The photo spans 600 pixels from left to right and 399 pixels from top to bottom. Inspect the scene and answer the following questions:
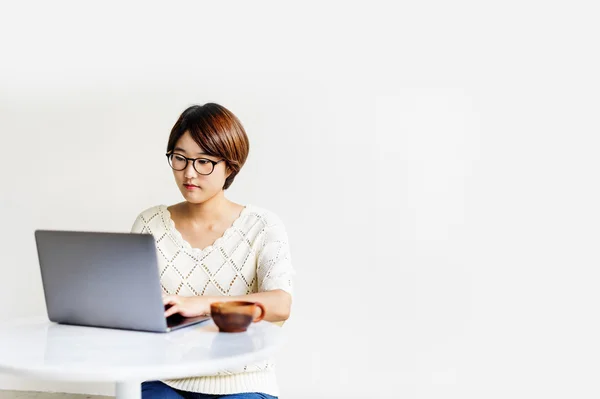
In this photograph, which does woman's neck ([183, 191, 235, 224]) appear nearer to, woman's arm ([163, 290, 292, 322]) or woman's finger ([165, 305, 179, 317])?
woman's arm ([163, 290, 292, 322])

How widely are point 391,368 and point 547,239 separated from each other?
2.53 feet

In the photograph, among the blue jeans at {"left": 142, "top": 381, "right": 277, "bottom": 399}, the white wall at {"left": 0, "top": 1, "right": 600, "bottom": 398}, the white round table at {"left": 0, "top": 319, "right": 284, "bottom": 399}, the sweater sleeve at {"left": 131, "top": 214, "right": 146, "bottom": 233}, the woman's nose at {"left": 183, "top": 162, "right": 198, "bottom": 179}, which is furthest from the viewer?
the white wall at {"left": 0, "top": 1, "right": 600, "bottom": 398}

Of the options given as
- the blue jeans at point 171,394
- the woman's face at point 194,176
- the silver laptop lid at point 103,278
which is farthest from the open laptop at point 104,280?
the woman's face at point 194,176

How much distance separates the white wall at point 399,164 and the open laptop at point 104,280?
1.45 m

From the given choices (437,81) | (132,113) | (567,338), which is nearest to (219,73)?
(132,113)

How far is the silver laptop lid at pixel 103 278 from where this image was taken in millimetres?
1515

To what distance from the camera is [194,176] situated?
196cm

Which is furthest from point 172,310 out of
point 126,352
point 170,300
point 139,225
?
point 139,225

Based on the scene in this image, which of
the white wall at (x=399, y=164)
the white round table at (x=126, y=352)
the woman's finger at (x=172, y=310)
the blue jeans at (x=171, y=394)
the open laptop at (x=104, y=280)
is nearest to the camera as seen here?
the white round table at (x=126, y=352)

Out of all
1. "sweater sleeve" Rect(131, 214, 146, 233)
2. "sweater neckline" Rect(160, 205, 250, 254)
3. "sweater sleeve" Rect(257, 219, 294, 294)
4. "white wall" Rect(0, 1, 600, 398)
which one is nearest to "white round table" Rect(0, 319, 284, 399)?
"sweater sleeve" Rect(257, 219, 294, 294)

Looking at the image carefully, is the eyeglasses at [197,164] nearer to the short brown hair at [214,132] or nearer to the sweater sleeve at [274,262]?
the short brown hair at [214,132]

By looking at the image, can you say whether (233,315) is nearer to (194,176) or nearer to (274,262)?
(274,262)

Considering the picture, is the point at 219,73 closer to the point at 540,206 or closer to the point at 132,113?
the point at 132,113

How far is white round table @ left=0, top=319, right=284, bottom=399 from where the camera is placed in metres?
1.32
